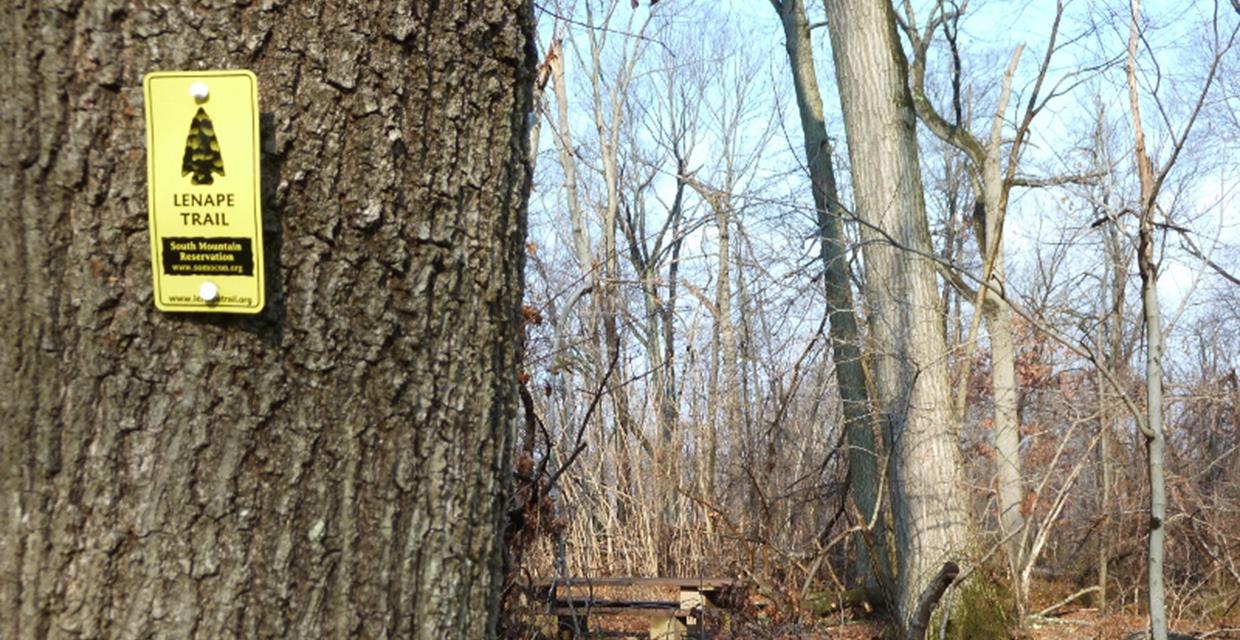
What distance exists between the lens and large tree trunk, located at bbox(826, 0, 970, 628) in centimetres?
689

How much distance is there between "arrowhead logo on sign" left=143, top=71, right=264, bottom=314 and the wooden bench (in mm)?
5196

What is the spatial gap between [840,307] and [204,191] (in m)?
7.99

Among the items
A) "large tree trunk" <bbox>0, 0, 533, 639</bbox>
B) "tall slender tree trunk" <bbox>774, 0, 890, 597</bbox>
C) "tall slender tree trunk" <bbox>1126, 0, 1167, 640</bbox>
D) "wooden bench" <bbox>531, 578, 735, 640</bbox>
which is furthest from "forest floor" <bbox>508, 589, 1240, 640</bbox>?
"large tree trunk" <bbox>0, 0, 533, 639</bbox>

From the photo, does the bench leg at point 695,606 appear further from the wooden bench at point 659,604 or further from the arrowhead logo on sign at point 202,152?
the arrowhead logo on sign at point 202,152

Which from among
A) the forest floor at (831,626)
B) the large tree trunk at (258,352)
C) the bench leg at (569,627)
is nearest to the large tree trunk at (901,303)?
the forest floor at (831,626)

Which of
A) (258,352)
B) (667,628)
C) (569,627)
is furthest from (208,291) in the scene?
(667,628)

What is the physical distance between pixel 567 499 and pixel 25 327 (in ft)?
18.4

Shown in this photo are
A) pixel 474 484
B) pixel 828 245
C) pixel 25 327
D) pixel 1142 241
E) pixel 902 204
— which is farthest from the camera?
pixel 828 245

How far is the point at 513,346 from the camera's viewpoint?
145 cm

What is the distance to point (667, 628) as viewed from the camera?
683 cm

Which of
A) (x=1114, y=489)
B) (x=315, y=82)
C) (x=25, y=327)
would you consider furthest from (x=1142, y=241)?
(x=1114, y=489)

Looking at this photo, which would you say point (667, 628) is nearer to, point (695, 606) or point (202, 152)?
point (695, 606)

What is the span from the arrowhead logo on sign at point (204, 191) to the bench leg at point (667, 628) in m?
5.83

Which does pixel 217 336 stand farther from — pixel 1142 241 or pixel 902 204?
pixel 902 204
